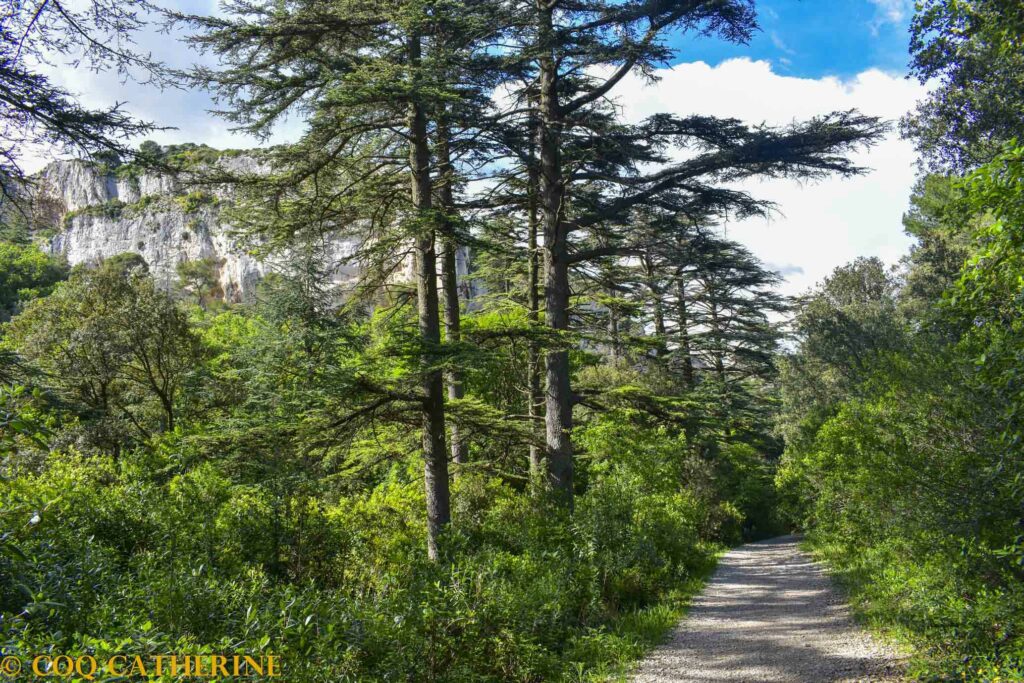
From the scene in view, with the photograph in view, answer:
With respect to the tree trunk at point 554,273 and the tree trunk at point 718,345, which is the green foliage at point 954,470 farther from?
the tree trunk at point 718,345

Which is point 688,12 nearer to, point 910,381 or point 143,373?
point 910,381

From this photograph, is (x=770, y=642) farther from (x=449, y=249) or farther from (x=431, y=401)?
(x=449, y=249)

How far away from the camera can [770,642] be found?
6.98m

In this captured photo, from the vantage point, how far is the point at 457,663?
495cm

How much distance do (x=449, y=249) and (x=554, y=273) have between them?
7.71 ft

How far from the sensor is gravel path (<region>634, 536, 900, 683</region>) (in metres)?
5.81

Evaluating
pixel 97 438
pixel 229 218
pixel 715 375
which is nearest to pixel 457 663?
pixel 229 218

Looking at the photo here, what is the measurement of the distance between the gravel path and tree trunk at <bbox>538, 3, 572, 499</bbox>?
2.95 metres

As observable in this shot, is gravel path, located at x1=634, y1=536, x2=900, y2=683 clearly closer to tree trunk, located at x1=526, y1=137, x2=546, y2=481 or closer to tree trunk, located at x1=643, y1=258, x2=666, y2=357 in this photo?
tree trunk, located at x1=526, y1=137, x2=546, y2=481

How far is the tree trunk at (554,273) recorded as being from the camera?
1041 cm

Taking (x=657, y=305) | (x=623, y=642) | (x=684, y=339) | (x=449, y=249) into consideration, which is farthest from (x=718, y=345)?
(x=623, y=642)

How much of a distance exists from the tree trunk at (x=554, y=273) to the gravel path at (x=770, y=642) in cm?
295

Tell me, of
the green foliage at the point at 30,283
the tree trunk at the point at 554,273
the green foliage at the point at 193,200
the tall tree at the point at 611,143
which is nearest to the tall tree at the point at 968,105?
the tall tree at the point at 611,143

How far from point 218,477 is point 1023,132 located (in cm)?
1480
